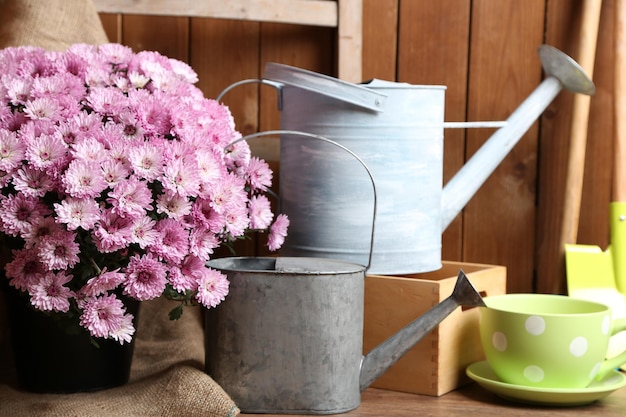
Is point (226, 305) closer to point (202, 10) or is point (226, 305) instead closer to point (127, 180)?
point (127, 180)

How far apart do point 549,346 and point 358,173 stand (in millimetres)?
290

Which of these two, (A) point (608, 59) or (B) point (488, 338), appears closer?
(B) point (488, 338)

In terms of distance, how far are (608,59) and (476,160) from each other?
329 millimetres

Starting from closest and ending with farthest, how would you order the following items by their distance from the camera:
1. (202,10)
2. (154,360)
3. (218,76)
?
(154,360), (202,10), (218,76)

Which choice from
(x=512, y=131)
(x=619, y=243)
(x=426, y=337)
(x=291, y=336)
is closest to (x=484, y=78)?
(x=512, y=131)

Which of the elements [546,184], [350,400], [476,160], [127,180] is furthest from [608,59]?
[127,180]

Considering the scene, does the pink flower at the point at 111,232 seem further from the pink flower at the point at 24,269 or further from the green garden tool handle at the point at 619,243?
the green garden tool handle at the point at 619,243

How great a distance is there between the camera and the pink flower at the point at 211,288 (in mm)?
762

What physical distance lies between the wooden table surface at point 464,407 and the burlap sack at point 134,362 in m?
0.16

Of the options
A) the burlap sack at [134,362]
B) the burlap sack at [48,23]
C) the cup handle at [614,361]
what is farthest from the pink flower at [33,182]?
the cup handle at [614,361]

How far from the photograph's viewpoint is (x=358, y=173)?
94 centimetres

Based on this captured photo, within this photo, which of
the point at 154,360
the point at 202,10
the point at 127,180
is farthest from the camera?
the point at 202,10

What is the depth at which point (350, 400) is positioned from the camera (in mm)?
826

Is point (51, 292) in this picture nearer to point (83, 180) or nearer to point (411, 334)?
point (83, 180)
